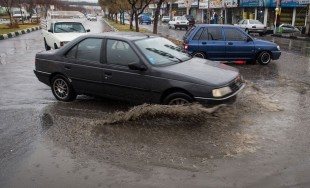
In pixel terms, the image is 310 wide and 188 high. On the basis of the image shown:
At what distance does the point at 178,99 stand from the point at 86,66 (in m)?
2.06

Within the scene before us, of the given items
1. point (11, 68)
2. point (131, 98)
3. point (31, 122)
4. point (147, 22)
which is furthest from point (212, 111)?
point (147, 22)

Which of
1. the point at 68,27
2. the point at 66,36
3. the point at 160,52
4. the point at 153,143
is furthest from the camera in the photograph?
the point at 68,27

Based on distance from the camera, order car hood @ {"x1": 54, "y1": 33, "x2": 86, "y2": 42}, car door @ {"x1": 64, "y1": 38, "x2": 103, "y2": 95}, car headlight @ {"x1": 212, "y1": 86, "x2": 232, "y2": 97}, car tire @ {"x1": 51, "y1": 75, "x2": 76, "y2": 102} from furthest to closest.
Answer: car hood @ {"x1": 54, "y1": 33, "x2": 86, "y2": 42} < car tire @ {"x1": 51, "y1": 75, "x2": 76, "y2": 102} < car door @ {"x1": 64, "y1": 38, "x2": 103, "y2": 95} < car headlight @ {"x1": 212, "y1": 86, "x2": 232, "y2": 97}

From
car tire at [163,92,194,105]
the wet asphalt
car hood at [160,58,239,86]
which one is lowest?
the wet asphalt

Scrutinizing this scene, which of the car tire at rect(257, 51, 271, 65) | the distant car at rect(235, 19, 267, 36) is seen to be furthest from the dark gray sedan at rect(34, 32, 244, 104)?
the distant car at rect(235, 19, 267, 36)

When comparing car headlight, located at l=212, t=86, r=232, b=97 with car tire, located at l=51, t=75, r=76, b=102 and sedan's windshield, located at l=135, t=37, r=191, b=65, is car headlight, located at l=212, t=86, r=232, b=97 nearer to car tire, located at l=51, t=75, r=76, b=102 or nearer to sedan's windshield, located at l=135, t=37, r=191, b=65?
sedan's windshield, located at l=135, t=37, r=191, b=65

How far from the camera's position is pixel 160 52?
6762mm

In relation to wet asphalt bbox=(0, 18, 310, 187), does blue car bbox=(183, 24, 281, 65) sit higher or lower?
higher

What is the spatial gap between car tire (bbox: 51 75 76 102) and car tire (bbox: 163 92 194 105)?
91.2 inches

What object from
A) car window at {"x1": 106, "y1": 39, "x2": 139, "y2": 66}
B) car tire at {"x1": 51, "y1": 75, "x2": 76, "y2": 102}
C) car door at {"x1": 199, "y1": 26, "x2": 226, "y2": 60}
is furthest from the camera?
car door at {"x1": 199, "y1": 26, "x2": 226, "y2": 60}

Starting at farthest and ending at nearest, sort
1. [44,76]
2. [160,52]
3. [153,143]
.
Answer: [44,76] → [160,52] → [153,143]

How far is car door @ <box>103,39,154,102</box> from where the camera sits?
628 cm

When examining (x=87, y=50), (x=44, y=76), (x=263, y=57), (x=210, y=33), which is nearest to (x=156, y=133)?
(x=87, y=50)

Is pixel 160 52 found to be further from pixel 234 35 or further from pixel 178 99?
pixel 234 35
